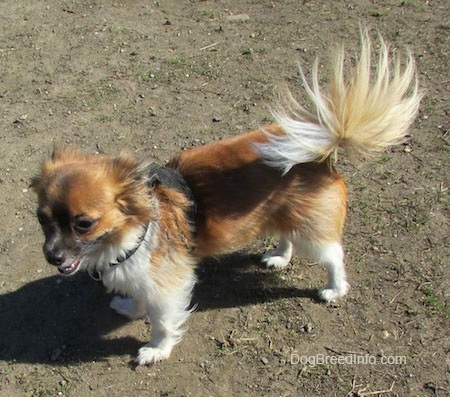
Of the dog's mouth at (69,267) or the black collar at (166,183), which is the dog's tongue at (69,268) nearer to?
the dog's mouth at (69,267)

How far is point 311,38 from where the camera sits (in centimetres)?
578

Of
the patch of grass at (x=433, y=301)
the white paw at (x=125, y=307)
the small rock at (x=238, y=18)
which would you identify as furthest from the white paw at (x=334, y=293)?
the small rock at (x=238, y=18)

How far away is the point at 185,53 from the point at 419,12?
2692mm

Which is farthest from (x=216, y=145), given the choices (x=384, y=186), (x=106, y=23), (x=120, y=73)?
(x=106, y=23)

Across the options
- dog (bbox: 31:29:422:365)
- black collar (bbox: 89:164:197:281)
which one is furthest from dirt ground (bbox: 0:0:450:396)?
black collar (bbox: 89:164:197:281)

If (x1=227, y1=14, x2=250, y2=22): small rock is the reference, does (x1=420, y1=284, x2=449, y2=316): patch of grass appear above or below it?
below

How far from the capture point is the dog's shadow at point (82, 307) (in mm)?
3363

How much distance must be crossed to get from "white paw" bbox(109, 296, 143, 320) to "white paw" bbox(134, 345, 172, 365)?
295 mm

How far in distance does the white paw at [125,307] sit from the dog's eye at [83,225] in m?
1.05

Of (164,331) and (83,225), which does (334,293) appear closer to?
(164,331)

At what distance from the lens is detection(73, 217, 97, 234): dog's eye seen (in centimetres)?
252

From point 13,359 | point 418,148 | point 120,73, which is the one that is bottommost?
point 13,359

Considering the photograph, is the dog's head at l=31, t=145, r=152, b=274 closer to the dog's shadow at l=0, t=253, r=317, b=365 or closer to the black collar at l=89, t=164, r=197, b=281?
the black collar at l=89, t=164, r=197, b=281

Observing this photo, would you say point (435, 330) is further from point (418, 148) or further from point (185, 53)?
point (185, 53)
